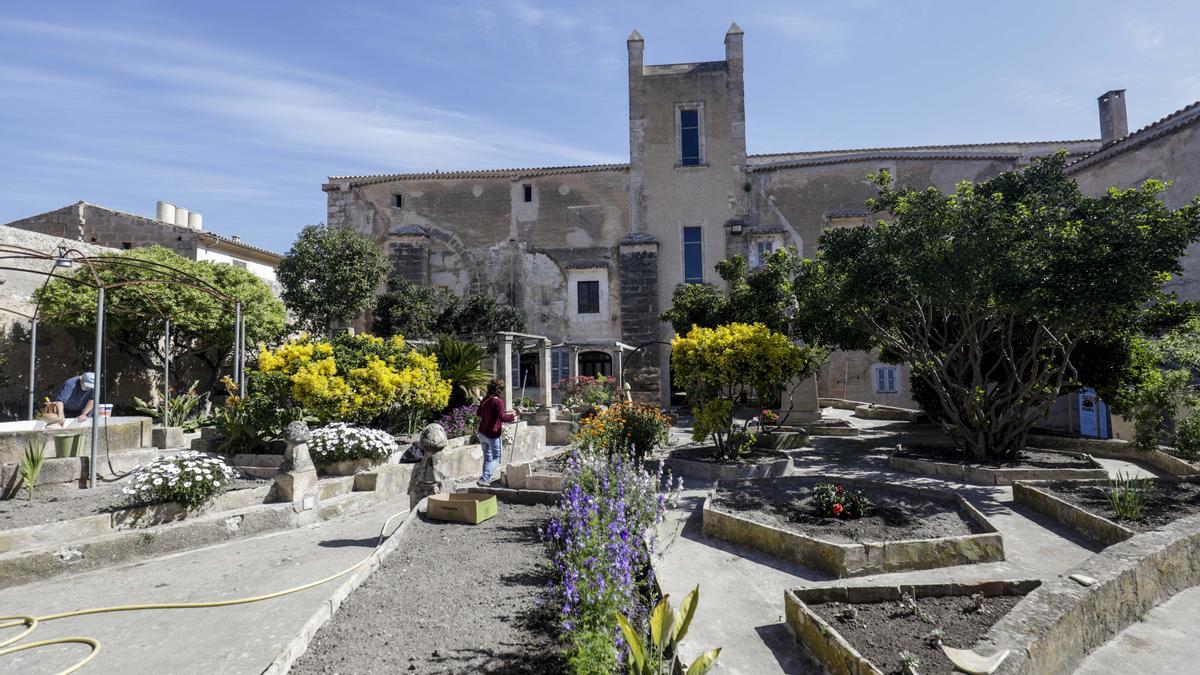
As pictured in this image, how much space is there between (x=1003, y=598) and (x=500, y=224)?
23.0 meters

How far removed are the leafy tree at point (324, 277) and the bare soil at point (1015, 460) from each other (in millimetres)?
16982

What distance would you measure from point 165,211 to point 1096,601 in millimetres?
30006

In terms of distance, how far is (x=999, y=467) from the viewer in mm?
9367

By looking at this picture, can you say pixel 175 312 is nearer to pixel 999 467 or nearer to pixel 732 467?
pixel 732 467

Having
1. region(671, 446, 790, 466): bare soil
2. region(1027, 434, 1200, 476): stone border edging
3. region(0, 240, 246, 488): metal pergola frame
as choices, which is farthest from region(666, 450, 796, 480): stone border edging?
region(0, 240, 246, 488): metal pergola frame

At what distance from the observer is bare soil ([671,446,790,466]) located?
384 inches

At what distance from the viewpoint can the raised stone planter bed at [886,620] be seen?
3.45 meters

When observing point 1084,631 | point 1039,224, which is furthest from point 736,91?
point 1084,631

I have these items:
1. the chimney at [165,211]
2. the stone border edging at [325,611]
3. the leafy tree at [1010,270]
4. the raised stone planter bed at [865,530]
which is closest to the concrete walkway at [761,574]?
the raised stone planter bed at [865,530]

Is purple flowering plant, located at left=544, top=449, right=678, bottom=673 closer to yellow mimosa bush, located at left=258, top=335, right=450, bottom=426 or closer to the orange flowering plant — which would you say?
the orange flowering plant

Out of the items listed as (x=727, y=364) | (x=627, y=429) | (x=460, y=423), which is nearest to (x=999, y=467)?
(x=727, y=364)

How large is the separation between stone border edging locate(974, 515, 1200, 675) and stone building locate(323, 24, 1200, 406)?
59.5ft

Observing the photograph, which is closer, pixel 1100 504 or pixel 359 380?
pixel 1100 504

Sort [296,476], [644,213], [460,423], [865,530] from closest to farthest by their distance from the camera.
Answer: [865,530] < [296,476] < [460,423] < [644,213]
